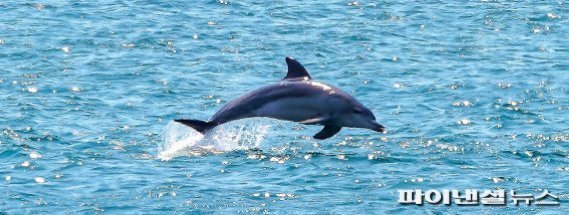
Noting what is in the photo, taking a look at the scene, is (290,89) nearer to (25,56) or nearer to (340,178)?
(340,178)

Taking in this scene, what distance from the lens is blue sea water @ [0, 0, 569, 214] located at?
69.2 feet

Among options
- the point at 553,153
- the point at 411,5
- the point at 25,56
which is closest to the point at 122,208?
the point at 553,153

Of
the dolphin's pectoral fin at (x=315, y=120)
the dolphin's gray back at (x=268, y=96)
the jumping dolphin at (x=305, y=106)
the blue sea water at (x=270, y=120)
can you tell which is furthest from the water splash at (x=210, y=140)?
the dolphin's pectoral fin at (x=315, y=120)

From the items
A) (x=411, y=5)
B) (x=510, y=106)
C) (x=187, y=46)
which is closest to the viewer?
(x=510, y=106)

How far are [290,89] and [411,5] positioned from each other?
19.6 metres

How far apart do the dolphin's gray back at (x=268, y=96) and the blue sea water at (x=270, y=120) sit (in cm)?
117

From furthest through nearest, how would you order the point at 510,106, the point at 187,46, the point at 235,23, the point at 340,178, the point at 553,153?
the point at 235,23
the point at 187,46
the point at 510,106
the point at 553,153
the point at 340,178

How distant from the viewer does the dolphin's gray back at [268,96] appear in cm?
2050

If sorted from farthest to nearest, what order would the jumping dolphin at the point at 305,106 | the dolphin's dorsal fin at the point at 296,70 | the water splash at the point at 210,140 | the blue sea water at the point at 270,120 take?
the water splash at the point at 210,140 → the blue sea water at the point at 270,120 → the dolphin's dorsal fin at the point at 296,70 → the jumping dolphin at the point at 305,106

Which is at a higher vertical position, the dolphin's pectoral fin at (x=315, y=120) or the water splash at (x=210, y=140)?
the dolphin's pectoral fin at (x=315, y=120)

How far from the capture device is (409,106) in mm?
27406

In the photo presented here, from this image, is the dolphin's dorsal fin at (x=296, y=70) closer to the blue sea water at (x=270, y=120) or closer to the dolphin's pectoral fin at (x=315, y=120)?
the dolphin's pectoral fin at (x=315, y=120)

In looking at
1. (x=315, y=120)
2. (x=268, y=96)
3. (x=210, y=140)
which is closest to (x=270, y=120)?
(x=210, y=140)

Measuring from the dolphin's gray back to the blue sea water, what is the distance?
3.84ft
